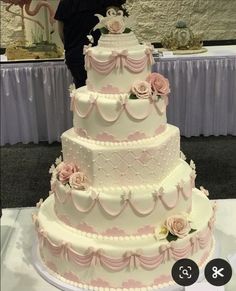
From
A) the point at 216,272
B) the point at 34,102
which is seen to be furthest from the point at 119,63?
the point at 34,102

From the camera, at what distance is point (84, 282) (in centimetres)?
198

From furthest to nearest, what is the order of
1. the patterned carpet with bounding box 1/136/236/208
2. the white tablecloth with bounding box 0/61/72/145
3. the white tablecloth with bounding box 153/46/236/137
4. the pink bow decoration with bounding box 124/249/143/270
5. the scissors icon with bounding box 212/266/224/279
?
the white tablecloth with bounding box 0/61/72/145
the white tablecloth with bounding box 153/46/236/137
the patterned carpet with bounding box 1/136/236/208
the pink bow decoration with bounding box 124/249/143/270
the scissors icon with bounding box 212/266/224/279

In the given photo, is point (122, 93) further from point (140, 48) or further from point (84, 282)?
point (84, 282)

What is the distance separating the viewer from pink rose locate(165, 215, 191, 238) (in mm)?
1934

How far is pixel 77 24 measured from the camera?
287cm

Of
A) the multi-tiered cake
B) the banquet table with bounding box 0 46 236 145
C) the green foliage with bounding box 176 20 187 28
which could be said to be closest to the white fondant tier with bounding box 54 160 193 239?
the multi-tiered cake

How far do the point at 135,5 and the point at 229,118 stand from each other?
0.85 m

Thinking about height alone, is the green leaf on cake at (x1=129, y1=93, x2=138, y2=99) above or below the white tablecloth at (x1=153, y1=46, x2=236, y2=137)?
above

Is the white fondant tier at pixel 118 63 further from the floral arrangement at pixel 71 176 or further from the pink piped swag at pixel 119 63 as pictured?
the floral arrangement at pixel 71 176

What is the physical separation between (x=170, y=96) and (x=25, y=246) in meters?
1.51

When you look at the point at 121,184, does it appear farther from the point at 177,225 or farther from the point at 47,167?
the point at 47,167

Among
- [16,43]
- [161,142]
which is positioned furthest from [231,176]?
[16,43]

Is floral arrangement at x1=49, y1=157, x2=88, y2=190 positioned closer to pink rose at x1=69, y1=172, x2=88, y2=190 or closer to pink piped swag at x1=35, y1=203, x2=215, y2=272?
pink rose at x1=69, y1=172, x2=88, y2=190

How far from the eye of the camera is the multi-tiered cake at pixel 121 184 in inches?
75.2
